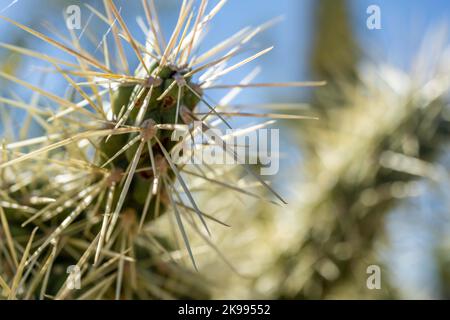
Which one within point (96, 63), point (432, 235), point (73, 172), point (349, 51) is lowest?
point (432, 235)

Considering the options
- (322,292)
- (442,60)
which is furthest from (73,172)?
(442,60)

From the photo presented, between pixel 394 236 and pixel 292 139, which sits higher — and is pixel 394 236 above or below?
below

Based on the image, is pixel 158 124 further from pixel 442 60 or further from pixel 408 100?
pixel 442 60

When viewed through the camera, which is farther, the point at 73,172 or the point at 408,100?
the point at 408,100

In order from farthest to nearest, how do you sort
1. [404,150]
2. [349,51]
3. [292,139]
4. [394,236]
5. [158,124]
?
1. [349,51]
2. [292,139]
3. [394,236]
4. [404,150]
5. [158,124]

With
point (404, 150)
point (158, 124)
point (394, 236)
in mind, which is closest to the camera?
point (158, 124)
